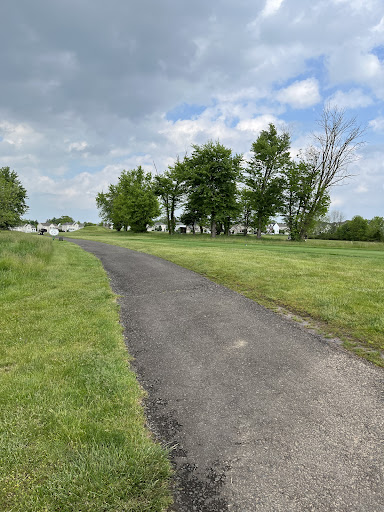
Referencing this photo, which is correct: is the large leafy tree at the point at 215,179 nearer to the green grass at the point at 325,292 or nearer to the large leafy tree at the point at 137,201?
the large leafy tree at the point at 137,201

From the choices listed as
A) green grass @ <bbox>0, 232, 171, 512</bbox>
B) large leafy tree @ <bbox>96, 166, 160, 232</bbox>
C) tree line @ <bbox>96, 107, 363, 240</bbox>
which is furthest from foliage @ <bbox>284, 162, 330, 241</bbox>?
green grass @ <bbox>0, 232, 171, 512</bbox>

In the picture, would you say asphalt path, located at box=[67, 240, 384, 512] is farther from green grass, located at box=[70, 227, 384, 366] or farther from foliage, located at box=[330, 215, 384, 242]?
foliage, located at box=[330, 215, 384, 242]

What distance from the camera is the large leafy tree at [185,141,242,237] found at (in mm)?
45872

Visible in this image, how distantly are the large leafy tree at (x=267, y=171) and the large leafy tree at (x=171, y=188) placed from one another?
1361 cm

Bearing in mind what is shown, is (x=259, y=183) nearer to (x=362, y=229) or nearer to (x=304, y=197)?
(x=304, y=197)

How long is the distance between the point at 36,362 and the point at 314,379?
393 centimetres

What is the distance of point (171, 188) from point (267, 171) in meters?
18.7

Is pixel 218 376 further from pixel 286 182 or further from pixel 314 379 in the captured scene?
pixel 286 182

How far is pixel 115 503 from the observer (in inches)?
78.9

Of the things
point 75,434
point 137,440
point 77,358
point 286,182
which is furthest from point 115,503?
point 286,182

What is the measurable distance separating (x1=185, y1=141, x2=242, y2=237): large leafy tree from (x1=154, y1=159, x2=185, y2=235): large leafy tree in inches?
188

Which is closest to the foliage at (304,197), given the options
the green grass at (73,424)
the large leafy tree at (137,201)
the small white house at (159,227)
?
the large leafy tree at (137,201)

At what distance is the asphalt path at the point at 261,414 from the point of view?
2.12 meters

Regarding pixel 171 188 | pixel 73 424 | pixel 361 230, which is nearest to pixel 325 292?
pixel 73 424
